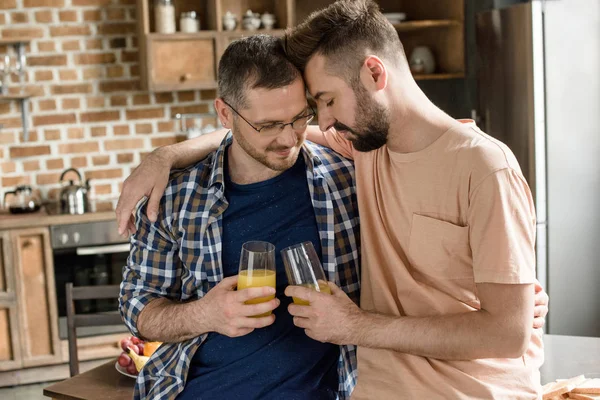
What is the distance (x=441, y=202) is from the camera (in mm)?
1854

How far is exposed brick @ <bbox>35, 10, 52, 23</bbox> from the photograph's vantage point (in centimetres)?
473

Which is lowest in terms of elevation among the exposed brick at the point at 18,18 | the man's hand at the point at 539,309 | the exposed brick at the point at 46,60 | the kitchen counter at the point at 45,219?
the kitchen counter at the point at 45,219

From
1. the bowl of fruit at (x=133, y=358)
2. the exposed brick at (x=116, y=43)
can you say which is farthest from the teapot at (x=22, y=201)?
the bowl of fruit at (x=133, y=358)

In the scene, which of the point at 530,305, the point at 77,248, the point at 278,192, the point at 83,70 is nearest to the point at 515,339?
the point at 530,305

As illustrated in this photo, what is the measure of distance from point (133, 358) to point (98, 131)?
282cm

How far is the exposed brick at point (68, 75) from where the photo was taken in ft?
15.8

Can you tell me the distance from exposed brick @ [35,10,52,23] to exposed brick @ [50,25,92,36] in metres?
0.05

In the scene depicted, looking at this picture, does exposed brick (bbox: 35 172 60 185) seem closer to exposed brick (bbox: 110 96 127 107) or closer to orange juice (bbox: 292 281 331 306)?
exposed brick (bbox: 110 96 127 107)

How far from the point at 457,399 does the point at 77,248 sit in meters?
3.04

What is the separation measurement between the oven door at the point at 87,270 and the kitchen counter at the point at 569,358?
2.77 m

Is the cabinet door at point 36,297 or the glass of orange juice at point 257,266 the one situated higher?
the glass of orange juice at point 257,266

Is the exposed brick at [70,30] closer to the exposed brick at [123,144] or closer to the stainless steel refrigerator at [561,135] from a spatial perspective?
the exposed brick at [123,144]

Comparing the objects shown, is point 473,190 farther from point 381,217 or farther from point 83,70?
point 83,70

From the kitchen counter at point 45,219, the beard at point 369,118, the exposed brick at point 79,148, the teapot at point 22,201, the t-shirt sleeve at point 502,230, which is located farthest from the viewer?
the exposed brick at point 79,148
